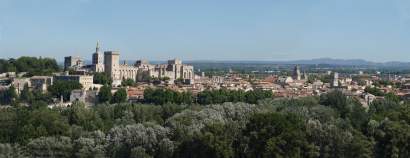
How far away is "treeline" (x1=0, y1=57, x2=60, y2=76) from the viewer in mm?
62094

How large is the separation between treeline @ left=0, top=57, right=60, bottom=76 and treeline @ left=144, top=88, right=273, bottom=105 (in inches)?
569

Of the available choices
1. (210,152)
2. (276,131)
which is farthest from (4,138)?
(276,131)

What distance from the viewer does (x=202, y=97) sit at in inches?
1986

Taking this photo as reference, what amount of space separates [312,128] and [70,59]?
5220cm

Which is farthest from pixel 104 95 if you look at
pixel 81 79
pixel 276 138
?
pixel 276 138

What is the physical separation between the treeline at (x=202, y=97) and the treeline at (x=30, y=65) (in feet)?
47.5

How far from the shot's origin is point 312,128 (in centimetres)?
2455

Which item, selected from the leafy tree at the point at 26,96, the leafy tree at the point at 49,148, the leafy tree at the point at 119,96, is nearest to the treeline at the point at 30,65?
the leafy tree at the point at 26,96

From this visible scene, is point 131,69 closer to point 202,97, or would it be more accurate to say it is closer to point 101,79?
point 101,79

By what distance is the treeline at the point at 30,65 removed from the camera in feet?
204

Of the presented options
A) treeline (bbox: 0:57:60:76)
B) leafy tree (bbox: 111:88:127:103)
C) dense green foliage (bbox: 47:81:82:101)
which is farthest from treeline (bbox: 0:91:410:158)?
treeline (bbox: 0:57:60:76)

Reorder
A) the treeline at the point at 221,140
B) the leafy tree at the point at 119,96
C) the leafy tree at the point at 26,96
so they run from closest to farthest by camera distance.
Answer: the treeline at the point at 221,140 → the leafy tree at the point at 26,96 → the leafy tree at the point at 119,96

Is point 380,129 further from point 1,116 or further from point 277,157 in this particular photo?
point 1,116

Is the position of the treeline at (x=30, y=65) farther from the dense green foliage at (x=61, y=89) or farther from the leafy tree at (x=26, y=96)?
the leafy tree at (x=26, y=96)
